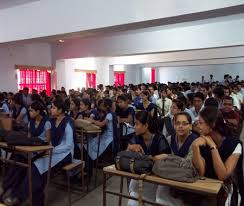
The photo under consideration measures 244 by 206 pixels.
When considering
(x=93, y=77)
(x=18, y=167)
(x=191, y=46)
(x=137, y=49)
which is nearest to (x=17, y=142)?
(x=18, y=167)

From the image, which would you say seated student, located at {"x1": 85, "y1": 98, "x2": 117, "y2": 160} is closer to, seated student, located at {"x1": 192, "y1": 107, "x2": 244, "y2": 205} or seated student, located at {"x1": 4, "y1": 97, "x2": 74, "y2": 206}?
seated student, located at {"x1": 4, "y1": 97, "x2": 74, "y2": 206}

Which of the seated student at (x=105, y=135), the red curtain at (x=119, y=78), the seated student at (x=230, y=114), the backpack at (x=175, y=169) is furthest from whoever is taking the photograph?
the red curtain at (x=119, y=78)

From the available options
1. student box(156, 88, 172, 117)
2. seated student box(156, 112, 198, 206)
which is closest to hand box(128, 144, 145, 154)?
seated student box(156, 112, 198, 206)

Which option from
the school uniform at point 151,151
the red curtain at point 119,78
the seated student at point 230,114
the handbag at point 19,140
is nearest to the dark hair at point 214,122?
the school uniform at point 151,151

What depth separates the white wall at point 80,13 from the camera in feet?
11.1

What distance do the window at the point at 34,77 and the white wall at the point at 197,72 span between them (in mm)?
10507

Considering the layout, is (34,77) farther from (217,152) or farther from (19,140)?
(217,152)

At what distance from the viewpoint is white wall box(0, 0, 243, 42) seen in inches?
133

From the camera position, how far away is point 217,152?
179cm

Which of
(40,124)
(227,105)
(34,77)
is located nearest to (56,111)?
(40,124)

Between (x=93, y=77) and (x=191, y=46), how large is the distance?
573 cm

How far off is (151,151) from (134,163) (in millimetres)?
408

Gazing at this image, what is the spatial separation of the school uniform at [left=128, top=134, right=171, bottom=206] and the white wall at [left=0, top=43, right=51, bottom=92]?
601cm

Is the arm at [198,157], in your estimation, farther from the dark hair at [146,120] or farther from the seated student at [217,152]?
the dark hair at [146,120]
